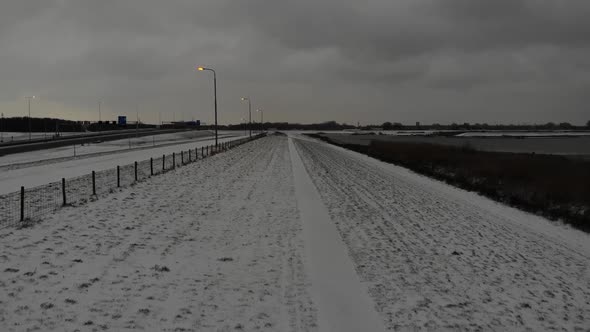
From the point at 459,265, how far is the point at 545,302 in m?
2.06

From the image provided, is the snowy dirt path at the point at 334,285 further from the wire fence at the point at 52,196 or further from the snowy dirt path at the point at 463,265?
the wire fence at the point at 52,196

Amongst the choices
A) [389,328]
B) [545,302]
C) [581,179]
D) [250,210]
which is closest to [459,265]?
[545,302]

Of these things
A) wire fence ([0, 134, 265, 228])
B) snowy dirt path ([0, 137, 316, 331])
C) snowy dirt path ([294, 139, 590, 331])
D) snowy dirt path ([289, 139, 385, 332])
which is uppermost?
wire fence ([0, 134, 265, 228])

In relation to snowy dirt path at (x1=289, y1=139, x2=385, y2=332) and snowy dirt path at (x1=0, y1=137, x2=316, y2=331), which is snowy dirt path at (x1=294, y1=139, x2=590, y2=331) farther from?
snowy dirt path at (x1=0, y1=137, x2=316, y2=331)

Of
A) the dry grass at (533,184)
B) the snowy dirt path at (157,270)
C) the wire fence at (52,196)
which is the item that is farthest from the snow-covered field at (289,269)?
the dry grass at (533,184)

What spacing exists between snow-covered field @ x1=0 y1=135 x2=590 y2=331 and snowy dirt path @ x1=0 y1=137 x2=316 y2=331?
3 cm

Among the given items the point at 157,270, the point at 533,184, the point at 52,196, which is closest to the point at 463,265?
the point at 157,270

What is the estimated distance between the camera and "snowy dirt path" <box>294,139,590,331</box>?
21.2 ft

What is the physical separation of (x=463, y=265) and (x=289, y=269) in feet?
12.5

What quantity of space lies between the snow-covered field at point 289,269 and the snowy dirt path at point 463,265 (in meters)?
0.04

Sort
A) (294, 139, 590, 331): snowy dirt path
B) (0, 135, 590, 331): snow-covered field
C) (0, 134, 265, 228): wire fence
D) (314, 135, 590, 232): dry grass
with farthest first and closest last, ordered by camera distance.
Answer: (314, 135, 590, 232): dry grass, (0, 134, 265, 228): wire fence, (294, 139, 590, 331): snowy dirt path, (0, 135, 590, 331): snow-covered field

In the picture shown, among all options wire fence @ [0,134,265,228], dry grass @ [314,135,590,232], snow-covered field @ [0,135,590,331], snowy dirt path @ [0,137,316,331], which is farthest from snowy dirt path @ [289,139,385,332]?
dry grass @ [314,135,590,232]

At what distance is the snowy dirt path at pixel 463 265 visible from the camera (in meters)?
Answer: 6.47

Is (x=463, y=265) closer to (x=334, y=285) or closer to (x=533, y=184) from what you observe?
(x=334, y=285)
